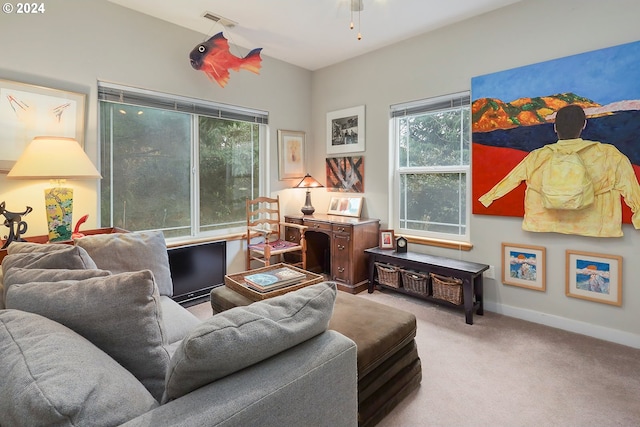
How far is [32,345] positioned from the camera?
0.78m

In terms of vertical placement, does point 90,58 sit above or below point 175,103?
above

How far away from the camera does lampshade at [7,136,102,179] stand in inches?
86.0

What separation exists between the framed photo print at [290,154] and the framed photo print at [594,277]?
3048 millimetres

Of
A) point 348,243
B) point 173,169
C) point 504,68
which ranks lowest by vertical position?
point 348,243

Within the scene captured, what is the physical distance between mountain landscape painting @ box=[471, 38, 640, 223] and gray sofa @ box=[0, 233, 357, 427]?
2.45 meters

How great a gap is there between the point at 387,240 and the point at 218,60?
2.53 m

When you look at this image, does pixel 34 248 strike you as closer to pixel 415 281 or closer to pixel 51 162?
pixel 51 162

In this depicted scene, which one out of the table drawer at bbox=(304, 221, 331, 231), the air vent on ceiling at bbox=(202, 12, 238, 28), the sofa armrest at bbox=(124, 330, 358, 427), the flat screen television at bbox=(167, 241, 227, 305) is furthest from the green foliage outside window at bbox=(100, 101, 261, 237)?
the sofa armrest at bbox=(124, 330, 358, 427)

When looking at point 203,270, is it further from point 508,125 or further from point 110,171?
point 508,125

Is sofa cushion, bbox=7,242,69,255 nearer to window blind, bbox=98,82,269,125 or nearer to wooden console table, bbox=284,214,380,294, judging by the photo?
window blind, bbox=98,82,269,125

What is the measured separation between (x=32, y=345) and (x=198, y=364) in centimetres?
38

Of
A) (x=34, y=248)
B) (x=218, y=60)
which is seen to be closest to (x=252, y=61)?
(x=218, y=60)

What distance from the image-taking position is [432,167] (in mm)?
3533

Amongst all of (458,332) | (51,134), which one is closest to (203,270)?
(51,134)
